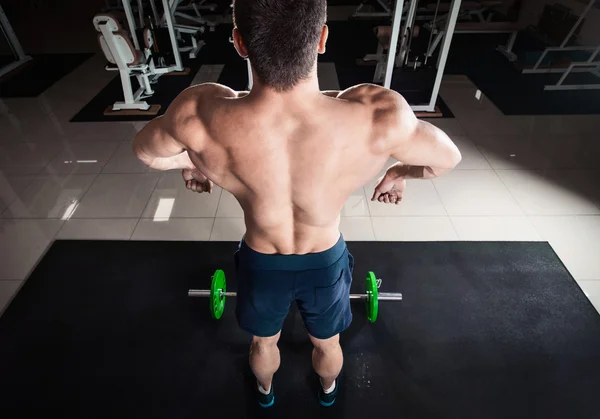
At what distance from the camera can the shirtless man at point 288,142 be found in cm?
67

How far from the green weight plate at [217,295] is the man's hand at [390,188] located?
892mm

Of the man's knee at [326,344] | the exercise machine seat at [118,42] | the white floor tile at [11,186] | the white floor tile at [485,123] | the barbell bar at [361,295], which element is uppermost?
the exercise machine seat at [118,42]

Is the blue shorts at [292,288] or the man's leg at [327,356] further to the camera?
the man's leg at [327,356]

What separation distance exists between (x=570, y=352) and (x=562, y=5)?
526cm

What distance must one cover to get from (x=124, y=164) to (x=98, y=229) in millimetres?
850

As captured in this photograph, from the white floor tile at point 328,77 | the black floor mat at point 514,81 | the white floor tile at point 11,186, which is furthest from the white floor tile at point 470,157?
the white floor tile at point 11,186

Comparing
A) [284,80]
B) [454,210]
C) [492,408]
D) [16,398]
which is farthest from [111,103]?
[492,408]

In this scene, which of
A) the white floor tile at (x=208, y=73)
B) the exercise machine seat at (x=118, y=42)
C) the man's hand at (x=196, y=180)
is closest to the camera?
the man's hand at (x=196, y=180)

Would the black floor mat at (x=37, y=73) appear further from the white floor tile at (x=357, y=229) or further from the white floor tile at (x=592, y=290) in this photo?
the white floor tile at (x=592, y=290)

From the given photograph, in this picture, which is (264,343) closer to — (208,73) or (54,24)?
(208,73)

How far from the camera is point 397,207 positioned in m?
2.53

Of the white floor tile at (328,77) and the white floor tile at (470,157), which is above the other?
the white floor tile at (328,77)

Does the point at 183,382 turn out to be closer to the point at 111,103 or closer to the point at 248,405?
the point at 248,405

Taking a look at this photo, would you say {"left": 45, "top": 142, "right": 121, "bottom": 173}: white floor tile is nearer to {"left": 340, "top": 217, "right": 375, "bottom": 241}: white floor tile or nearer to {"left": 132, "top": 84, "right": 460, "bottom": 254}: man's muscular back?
{"left": 340, "top": 217, "right": 375, "bottom": 241}: white floor tile
